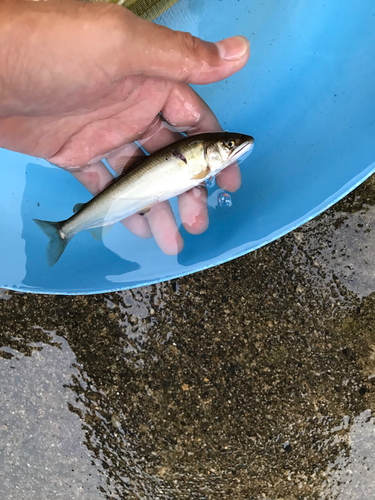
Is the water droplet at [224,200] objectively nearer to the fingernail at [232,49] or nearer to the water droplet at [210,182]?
the water droplet at [210,182]

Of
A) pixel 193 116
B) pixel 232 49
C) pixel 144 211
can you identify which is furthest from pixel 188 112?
pixel 144 211

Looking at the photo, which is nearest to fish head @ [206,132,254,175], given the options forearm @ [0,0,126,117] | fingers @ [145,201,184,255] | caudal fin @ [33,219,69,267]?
fingers @ [145,201,184,255]

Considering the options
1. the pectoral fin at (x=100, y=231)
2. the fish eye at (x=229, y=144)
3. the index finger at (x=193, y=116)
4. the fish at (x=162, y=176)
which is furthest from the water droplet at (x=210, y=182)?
the pectoral fin at (x=100, y=231)

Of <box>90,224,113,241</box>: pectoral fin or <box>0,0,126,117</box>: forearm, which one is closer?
<box>0,0,126,117</box>: forearm

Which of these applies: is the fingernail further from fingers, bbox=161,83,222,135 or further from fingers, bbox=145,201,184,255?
fingers, bbox=145,201,184,255

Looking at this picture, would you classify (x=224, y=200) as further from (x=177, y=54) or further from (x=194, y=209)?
(x=177, y=54)

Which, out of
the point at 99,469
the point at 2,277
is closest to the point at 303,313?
the point at 99,469
